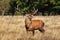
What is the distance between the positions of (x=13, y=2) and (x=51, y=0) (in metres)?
9.37

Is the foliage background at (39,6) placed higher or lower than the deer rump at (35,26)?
lower

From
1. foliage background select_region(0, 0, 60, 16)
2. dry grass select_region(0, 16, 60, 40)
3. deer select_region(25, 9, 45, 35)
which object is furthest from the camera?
foliage background select_region(0, 0, 60, 16)

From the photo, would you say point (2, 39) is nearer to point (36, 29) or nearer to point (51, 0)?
point (36, 29)

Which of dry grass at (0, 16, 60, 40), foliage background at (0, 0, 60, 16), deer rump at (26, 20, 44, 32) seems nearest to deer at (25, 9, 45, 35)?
deer rump at (26, 20, 44, 32)

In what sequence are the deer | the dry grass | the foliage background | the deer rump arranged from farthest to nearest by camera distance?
the foliage background < the deer rump < the deer < the dry grass

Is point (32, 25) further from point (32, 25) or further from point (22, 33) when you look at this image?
point (22, 33)

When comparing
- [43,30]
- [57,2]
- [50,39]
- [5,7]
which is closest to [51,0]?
[57,2]

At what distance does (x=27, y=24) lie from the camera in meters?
11.4

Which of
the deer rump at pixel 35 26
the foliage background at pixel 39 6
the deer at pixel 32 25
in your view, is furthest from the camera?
the foliage background at pixel 39 6

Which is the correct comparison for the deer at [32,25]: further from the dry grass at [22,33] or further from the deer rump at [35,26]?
the dry grass at [22,33]

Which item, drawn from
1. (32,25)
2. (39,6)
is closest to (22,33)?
(32,25)

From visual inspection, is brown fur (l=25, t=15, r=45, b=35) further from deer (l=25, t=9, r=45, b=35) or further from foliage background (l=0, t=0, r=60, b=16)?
foliage background (l=0, t=0, r=60, b=16)

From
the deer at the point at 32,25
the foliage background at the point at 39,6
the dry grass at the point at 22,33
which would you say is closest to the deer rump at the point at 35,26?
the deer at the point at 32,25

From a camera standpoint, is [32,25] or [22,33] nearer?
[22,33]
